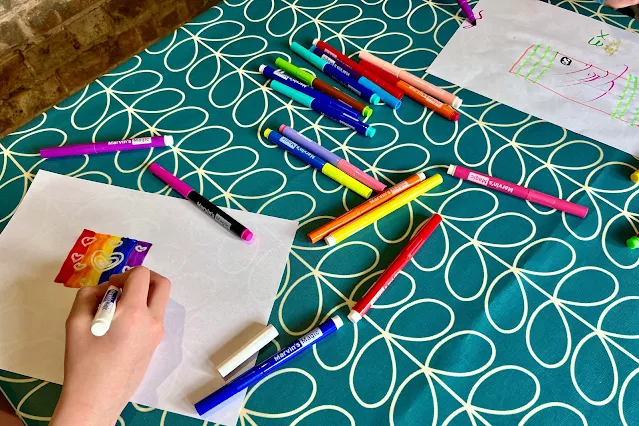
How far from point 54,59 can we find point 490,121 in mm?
643

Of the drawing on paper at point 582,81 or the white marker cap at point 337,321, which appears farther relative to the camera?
the drawing on paper at point 582,81

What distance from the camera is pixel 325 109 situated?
2.47 ft

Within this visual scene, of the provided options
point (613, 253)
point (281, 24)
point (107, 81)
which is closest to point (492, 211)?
point (613, 253)

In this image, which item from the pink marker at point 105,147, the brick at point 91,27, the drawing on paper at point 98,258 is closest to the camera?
the drawing on paper at point 98,258

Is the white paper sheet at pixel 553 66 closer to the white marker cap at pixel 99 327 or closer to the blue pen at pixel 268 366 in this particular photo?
the blue pen at pixel 268 366

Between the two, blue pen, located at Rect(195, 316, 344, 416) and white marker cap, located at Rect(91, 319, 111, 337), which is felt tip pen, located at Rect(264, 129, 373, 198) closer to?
blue pen, located at Rect(195, 316, 344, 416)

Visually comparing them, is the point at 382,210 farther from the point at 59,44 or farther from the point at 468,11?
the point at 59,44

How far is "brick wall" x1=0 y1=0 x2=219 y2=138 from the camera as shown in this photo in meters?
0.79

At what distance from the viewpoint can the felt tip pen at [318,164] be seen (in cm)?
68

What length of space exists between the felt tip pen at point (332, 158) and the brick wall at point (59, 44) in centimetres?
34

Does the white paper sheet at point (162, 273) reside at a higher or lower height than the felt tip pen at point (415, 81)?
lower

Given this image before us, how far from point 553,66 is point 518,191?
9.4 inches

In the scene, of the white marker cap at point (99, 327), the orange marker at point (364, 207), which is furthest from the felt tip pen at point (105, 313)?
the orange marker at point (364, 207)

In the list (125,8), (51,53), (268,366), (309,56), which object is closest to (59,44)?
(51,53)
